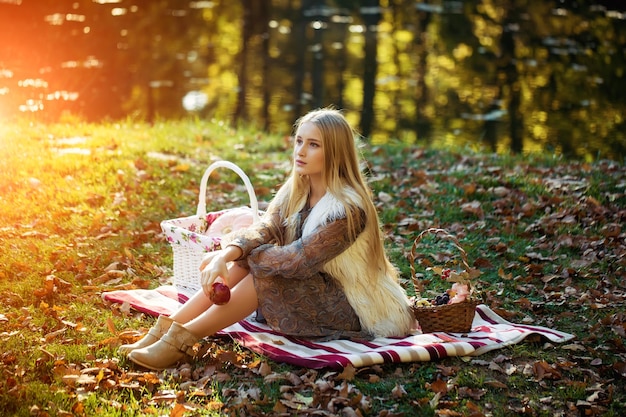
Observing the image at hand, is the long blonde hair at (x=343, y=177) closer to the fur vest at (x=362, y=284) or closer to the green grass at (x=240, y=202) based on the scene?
the fur vest at (x=362, y=284)

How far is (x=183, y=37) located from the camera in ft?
65.1

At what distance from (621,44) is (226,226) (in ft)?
51.7

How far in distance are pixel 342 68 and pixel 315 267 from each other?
502 inches

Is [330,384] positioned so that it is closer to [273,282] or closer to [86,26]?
[273,282]

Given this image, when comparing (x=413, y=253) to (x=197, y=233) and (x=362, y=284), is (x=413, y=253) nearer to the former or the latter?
(x=362, y=284)

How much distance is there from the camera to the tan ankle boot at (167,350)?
4352 mm

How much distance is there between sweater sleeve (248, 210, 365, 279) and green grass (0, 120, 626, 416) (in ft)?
1.66

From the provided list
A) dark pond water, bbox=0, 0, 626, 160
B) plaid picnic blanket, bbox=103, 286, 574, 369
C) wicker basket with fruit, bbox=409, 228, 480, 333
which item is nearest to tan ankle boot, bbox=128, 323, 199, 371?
plaid picnic blanket, bbox=103, 286, 574, 369

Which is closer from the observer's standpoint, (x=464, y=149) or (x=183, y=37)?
(x=464, y=149)

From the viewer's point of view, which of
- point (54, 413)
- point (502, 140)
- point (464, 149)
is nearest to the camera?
point (54, 413)

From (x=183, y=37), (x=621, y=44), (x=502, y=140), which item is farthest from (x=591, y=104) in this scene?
(x=183, y=37)

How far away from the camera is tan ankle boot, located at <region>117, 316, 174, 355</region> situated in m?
4.50

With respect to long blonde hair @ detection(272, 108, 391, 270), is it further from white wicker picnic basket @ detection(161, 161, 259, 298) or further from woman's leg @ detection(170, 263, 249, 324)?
woman's leg @ detection(170, 263, 249, 324)

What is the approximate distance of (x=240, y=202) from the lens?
788cm
